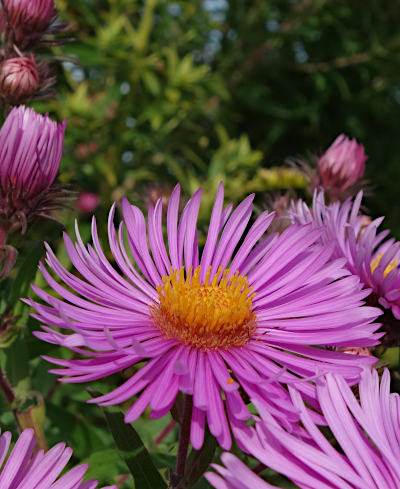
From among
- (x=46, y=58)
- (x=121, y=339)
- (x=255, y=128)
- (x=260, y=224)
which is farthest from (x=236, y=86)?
(x=121, y=339)

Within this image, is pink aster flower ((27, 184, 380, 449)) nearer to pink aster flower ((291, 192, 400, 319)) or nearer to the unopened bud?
pink aster flower ((291, 192, 400, 319))

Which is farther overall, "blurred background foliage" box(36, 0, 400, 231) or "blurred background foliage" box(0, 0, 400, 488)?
"blurred background foliage" box(36, 0, 400, 231)

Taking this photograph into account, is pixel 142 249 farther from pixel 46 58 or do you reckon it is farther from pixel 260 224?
pixel 46 58

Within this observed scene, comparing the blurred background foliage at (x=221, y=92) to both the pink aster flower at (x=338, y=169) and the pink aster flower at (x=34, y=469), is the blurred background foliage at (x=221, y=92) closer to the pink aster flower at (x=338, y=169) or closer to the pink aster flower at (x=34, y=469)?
the pink aster flower at (x=338, y=169)

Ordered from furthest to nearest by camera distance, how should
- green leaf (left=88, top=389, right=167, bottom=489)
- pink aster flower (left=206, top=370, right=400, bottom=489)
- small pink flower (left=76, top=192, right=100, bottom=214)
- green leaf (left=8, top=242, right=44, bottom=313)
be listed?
small pink flower (left=76, top=192, right=100, bottom=214)
green leaf (left=8, top=242, right=44, bottom=313)
green leaf (left=88, top=389, right=167, bottom=489)
pink aster flower (left=206, top=370, right=400, bottom=489)

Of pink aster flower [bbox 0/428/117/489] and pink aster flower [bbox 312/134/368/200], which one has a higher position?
pink aster flower [bbox 312/134/368/200]

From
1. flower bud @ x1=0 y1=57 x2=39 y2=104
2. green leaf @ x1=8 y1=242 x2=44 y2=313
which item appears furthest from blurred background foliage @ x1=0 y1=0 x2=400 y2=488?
flower bud @ x1=0 y1=57 x2=39 y2=104
